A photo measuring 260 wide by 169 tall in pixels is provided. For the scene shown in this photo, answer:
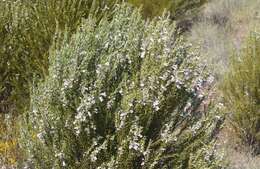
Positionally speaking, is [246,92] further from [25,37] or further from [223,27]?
[223,27]

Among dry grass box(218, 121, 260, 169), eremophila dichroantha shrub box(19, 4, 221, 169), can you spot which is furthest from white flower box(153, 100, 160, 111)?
dry grass box(218, 121, 260, 169)

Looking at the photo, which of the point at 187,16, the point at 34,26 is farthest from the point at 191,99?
the point at 187,16

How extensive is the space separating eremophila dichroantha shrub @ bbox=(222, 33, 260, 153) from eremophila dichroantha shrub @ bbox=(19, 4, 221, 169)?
1.68 meters

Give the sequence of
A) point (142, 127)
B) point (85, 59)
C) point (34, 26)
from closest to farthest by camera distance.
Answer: point (142, 127), point (85, 59), point (34, 26)

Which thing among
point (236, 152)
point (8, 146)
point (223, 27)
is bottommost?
point (8, 146)

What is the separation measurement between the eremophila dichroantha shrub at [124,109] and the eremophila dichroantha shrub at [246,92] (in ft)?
5.51

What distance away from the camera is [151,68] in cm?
344

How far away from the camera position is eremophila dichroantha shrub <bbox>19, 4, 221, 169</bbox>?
334cm

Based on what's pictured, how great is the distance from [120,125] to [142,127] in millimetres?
131

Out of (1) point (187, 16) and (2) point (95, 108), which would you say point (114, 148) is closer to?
(2) point (95, 108)

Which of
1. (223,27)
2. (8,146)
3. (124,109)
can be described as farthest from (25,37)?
(223,27)

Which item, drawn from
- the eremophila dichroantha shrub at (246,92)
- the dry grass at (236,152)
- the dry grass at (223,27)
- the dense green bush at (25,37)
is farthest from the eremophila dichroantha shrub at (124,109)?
the dry grass at (223,27)

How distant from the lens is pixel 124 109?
3.31 metres

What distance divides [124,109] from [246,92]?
2.29 meters
